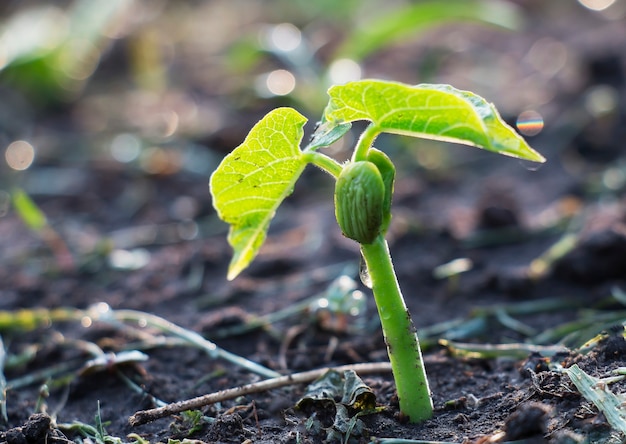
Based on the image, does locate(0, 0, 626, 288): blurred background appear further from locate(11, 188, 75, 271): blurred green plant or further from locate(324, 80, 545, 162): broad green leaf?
locate(324, 80, 545, 162): broad green leaf

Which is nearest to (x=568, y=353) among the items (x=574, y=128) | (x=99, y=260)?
(x=99, y=260)

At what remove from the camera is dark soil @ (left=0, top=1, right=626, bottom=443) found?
5.13 ft

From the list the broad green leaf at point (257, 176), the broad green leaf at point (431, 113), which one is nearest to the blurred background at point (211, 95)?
the broad green leaf at point (257, 176)

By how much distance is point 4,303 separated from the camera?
237cm

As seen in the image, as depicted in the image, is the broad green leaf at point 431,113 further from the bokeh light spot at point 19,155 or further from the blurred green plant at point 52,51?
the blurred green plant at point 52,51

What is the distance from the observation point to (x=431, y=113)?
125 cm

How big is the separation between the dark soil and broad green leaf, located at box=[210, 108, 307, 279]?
1.21 ft

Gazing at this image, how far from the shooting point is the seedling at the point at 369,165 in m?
1.22

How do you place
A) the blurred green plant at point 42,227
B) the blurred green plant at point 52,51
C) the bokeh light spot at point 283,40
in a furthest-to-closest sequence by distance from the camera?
the blurred green plant at point 52,51 < the bokeh light spot at point 283,40 < the blurred green plant at point 42,227

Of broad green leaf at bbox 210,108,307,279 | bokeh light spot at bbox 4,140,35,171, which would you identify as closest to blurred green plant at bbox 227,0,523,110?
bokeh light spot at bbox 4,140,35,171

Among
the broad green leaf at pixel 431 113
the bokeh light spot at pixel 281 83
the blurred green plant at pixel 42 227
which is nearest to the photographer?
the broad green leaf at pixel 431 113

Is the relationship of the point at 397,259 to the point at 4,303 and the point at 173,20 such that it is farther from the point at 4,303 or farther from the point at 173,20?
the point at 173,20

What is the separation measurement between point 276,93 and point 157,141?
607mm

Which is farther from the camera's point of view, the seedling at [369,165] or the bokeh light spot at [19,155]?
the bokeh light spot at [19,155]
